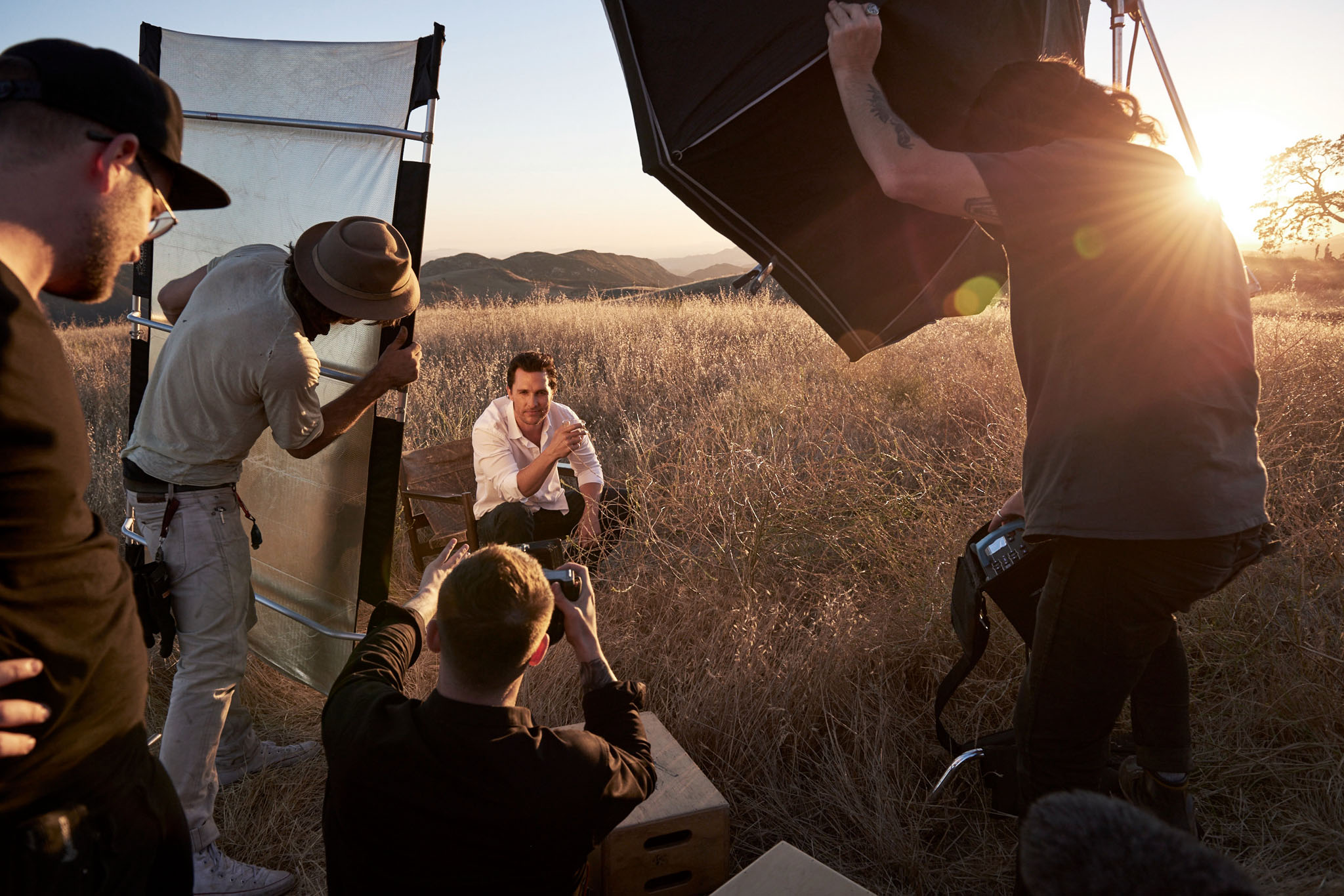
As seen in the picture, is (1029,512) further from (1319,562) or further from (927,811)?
(1319,562)

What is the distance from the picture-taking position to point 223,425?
2676mm

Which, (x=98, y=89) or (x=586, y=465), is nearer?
(x=98, y=89)

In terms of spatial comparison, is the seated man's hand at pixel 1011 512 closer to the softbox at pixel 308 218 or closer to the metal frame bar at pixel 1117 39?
the metal frame bar at pixel 1117 39

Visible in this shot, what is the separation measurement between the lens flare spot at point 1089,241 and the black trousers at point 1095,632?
2.04ft

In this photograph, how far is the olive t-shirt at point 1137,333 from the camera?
1.64 m

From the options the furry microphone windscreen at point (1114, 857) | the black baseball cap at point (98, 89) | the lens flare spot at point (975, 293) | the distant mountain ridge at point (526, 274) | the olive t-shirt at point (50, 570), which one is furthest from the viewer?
the distant mountain ridge at point (526, 274)

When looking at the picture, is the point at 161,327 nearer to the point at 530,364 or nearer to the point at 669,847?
the point at 530,364

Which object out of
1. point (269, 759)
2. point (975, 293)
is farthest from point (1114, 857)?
point (269, 759)

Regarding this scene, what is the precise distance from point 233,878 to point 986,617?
105 inches

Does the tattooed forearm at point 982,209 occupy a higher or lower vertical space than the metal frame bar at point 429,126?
lower

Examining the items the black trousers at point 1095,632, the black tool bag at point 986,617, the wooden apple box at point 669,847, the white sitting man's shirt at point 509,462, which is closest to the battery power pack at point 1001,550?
the black tool bag at point 986,617

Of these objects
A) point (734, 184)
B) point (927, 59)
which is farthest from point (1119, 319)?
point (734, 184)

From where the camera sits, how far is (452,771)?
1585mm

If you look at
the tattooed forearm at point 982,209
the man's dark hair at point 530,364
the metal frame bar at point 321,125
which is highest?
the metal frame bar at point 321,125
